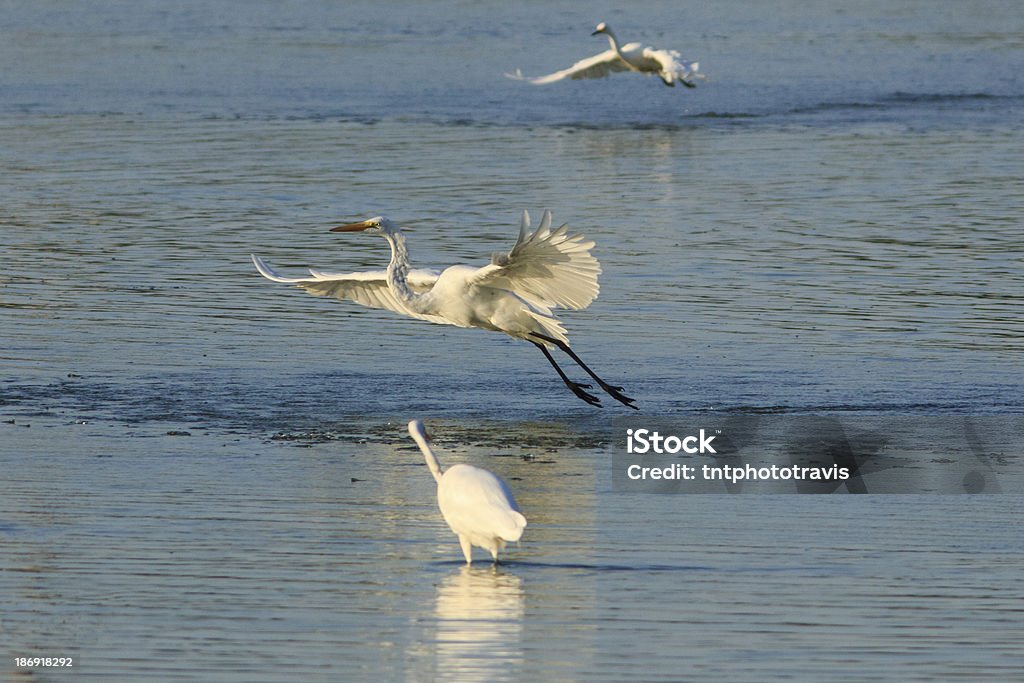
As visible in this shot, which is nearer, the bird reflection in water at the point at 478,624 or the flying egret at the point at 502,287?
the bird reflection in water at the point at 478,624

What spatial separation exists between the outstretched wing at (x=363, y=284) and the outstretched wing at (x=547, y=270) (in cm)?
64

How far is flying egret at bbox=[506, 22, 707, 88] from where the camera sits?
25891 millimetres

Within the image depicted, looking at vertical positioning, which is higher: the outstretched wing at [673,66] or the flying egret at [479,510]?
the outstretched wing at [673,66]

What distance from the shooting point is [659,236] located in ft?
58.9

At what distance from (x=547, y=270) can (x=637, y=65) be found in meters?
16.0

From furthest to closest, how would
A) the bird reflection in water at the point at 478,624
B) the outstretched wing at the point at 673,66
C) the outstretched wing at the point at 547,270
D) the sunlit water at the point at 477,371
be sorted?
the outstretched wing at the point at 673,66 < the outstretched wing at the point at 547,270 < the sunlit water at the point at 477,371 < the bird reflection in water at the point at 478,624

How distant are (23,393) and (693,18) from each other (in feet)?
109

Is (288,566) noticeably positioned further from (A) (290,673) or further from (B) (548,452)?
(B) (548,452)

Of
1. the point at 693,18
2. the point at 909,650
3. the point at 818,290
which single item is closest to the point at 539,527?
the point at 909,650

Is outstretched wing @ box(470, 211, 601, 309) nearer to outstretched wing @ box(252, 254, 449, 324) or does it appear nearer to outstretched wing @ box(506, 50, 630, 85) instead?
outstretched wing @ box(252, 254, 449, 324)

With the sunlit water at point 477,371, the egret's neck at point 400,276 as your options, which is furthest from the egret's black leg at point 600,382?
the egret's neck at point 400,276

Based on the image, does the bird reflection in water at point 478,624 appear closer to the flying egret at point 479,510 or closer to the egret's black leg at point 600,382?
the flying egret at point 479,510

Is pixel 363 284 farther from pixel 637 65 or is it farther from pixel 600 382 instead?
pixel 637 65

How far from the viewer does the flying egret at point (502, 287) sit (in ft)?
36.4
